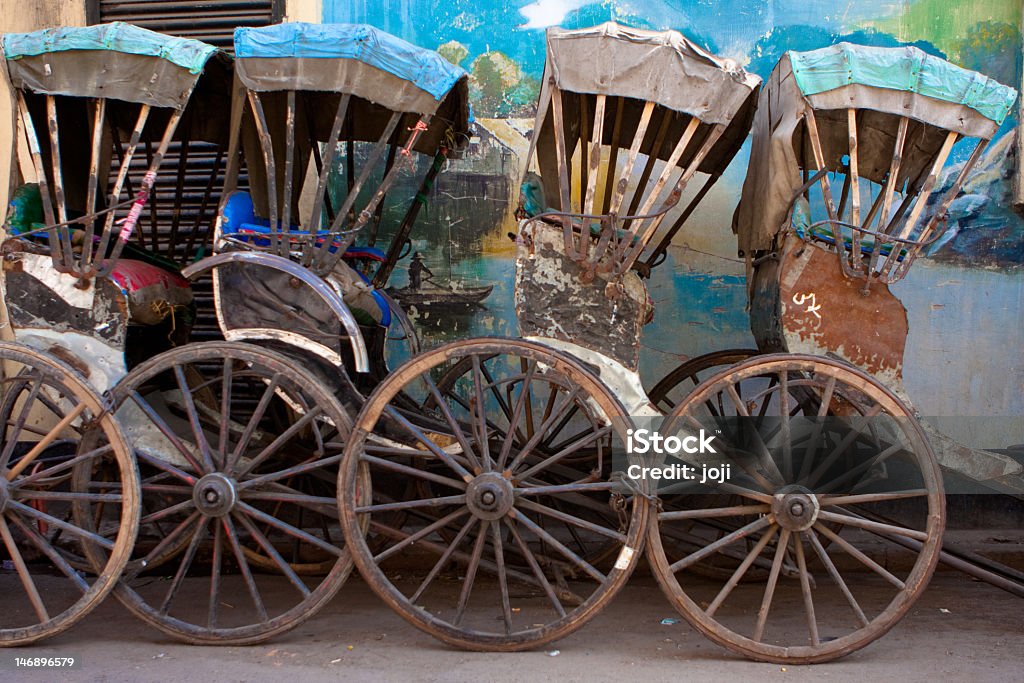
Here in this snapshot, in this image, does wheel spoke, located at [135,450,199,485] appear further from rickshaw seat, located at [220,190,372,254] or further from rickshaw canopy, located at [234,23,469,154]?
rickshaw canopy, located at [234,23,469,154]

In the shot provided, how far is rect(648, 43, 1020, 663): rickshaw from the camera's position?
126 inches

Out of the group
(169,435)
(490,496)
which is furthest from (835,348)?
(169,435)

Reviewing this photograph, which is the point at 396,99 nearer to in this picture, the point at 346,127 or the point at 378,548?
the point at 346,127

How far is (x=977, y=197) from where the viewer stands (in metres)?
5.12

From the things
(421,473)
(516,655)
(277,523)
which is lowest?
(516,655)

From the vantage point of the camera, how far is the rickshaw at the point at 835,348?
10.5 feet

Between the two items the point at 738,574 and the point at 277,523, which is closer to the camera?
the point at 738,574

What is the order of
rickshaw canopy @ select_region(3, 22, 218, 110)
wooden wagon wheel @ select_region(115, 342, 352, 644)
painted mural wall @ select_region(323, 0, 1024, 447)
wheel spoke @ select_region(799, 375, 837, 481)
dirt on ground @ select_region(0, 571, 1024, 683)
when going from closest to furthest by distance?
dirt on ground @ select_region(0, 571, 1024, 683), wheel spoke @ select_region(799, 375, 837, 481), wooden wagon wheel @ select_region(115, 342, 352, 644), rickshaw canopy @ select_region(3, 22, 218, 110), painted mural wall @ select_region(323, 0, 1024, 447)

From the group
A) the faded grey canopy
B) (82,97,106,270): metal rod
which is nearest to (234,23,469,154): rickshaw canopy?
the faded grey canopy

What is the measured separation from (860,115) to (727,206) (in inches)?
61.9

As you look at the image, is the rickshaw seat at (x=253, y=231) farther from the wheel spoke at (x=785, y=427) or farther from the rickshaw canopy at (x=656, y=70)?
the wheel spoke at (x=785, y=427)

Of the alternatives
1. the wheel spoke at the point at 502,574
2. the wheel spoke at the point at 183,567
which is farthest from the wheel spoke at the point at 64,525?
the wheel spoke at the point at 502,574

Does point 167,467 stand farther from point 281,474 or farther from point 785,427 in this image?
point 785,427

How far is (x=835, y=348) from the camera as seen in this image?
11.5ft
